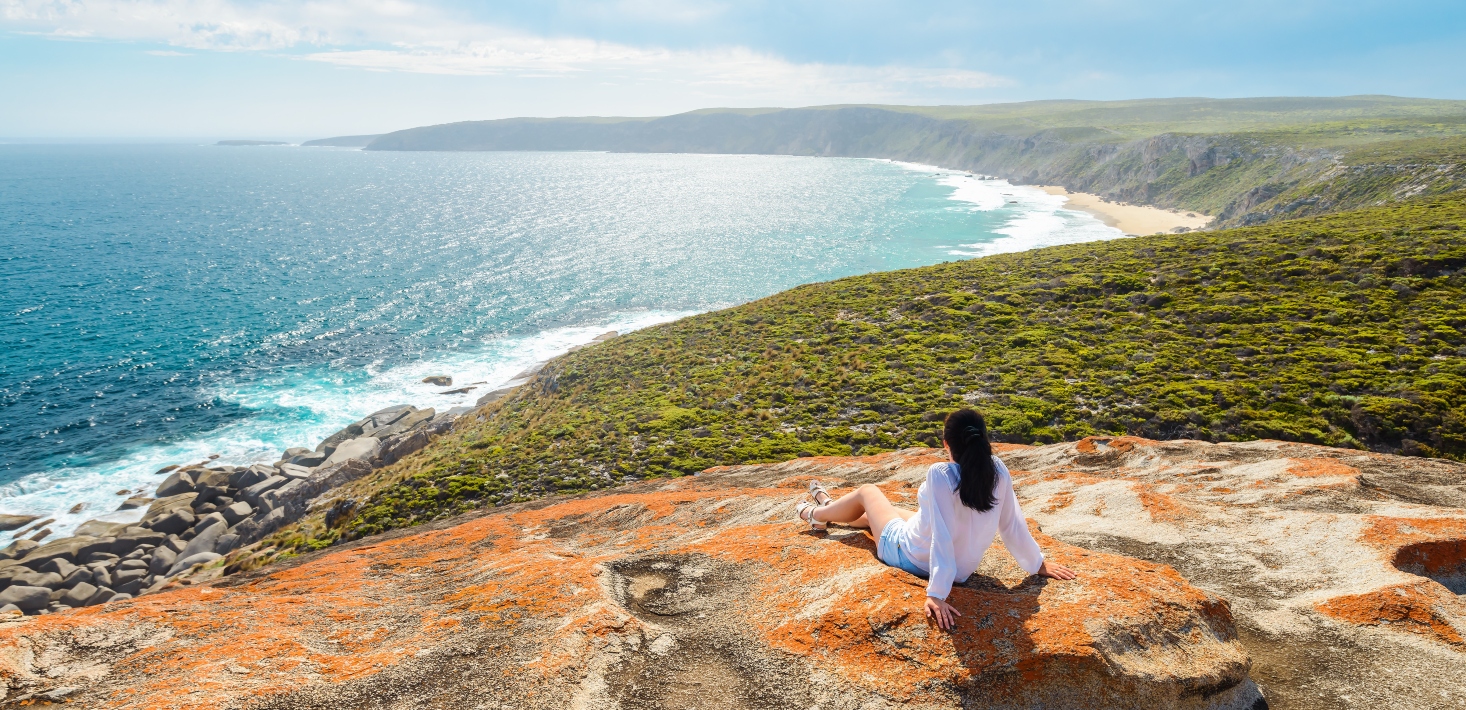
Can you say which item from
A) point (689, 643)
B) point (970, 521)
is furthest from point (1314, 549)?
point (689, 643)

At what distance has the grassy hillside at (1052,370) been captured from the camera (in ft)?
71.6

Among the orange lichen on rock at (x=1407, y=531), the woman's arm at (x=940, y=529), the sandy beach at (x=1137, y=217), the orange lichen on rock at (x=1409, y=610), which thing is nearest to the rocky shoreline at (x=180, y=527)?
the woman's arm at (x=940, y=529)

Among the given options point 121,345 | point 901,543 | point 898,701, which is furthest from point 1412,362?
point 121,345

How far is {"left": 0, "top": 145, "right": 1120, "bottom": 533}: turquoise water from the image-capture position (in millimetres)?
44719

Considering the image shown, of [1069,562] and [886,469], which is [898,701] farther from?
[886,469]

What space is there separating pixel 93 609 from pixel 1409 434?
28616 mm

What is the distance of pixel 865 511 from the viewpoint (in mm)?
8523

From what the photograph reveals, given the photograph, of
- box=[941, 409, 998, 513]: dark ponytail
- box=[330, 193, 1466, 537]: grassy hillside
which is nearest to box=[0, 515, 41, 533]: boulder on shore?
box=[330, 193, 1466, 537]: grassy hillside

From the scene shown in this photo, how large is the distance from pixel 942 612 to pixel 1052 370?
23825mm

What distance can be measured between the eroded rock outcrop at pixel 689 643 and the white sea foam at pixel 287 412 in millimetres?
39642

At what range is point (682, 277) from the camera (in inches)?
3504

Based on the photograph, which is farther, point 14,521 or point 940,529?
point 14,521

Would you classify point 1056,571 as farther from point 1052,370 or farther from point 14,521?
point 14,521

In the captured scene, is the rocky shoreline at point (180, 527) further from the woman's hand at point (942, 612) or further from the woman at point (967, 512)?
the woman's hand at point (942, 612)
